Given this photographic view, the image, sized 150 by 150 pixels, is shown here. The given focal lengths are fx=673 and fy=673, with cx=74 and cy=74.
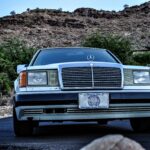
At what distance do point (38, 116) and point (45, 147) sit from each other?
1126 mm

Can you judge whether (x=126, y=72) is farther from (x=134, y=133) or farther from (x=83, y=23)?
(x=83, y=23)

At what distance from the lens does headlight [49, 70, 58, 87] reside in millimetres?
9750

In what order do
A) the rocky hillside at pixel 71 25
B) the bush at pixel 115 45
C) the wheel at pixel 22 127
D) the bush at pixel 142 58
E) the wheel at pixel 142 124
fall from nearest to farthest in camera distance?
1. the wheel at pixel 22 127
2. the wheel at pixel 142 124
3. the bush at pixel 115 45
4. the bush at pixel 142 58
5. the rocky hillside at pixel 71 25

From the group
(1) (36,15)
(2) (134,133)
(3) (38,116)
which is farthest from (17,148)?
(1) (36,15)

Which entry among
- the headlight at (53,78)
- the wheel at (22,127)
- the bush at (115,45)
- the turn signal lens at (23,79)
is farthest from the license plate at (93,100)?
the bush at (115,45)

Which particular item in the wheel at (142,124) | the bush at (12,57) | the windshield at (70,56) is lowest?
the bush at (12,57)

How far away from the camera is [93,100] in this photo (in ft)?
31.1

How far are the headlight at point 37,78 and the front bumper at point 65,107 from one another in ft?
0.99

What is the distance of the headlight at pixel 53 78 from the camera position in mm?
9750

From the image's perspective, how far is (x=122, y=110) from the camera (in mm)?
9617

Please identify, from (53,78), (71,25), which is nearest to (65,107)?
(53,78)

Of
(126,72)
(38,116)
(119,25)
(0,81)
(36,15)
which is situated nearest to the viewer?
(38,116)

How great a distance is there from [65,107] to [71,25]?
10273 centimetres

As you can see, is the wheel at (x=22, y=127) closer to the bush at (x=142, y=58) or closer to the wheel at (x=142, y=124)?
the wheel at (x=142, y=124)
